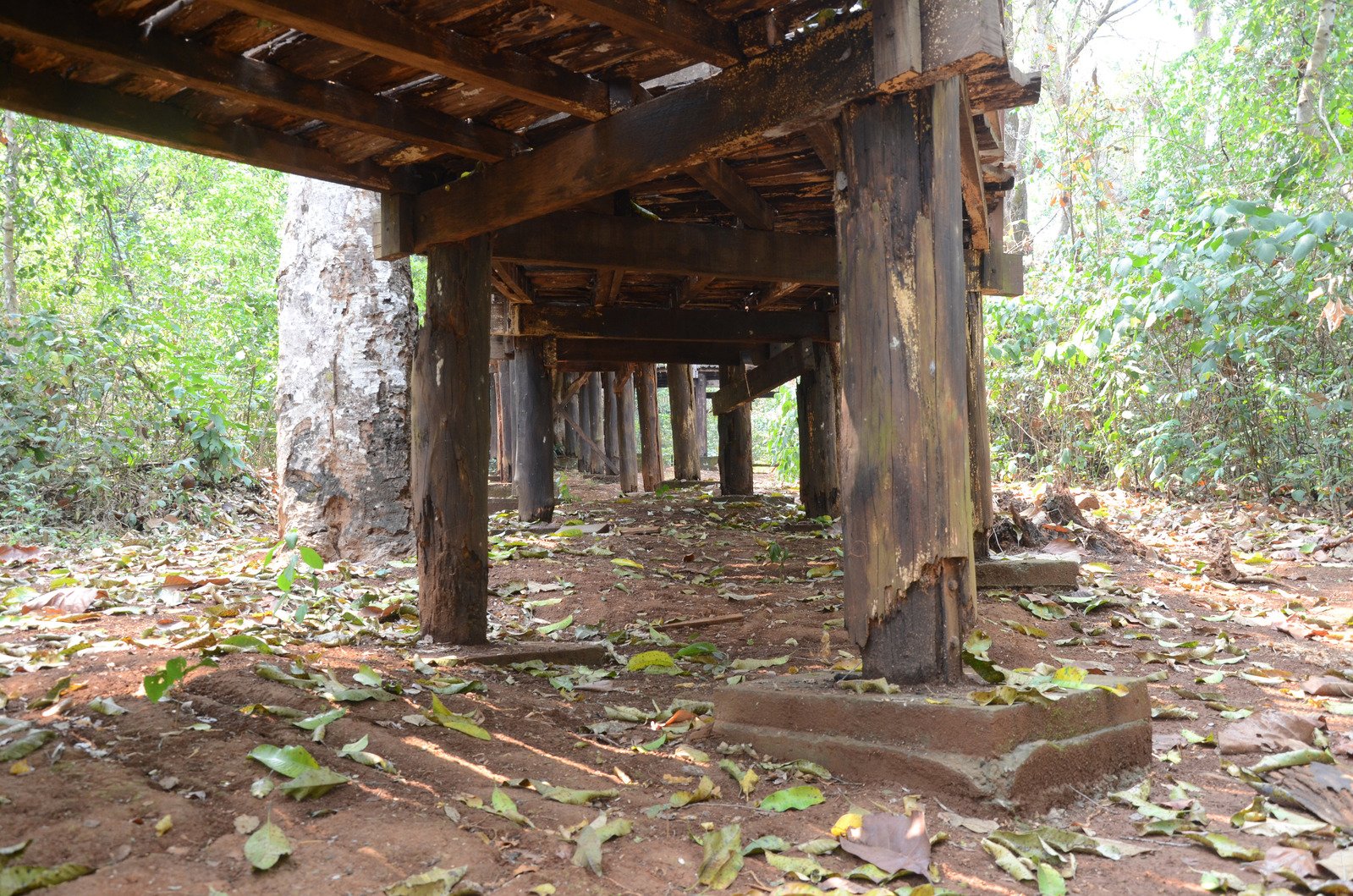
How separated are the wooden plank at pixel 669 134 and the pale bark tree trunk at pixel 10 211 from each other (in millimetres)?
6674

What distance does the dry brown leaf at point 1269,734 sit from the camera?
11.0 feet

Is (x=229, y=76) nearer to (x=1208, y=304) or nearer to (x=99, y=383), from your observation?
(x=99, y=383)

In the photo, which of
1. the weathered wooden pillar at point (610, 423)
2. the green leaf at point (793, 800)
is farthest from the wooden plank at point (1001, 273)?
the weathered wooden pillar at point (610, 423)

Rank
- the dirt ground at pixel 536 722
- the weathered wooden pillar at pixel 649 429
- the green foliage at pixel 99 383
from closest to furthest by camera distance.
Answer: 1. the dirt ground at pixel 536 722
2. the green foliage at pixel 99 383
3. the weathered wooden pillar at pixel 649 429

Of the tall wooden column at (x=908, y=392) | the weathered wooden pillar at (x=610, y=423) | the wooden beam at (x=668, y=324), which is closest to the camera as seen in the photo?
the tall wooden column at (x=908, y=392)

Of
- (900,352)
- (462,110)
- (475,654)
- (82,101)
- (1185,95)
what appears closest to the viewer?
(900,352)

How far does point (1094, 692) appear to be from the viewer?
3.23 m

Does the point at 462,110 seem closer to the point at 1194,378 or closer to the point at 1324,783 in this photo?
the point at 1324,783

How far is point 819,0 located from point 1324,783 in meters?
2.99

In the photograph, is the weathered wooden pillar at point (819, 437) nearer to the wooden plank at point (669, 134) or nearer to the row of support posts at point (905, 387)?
the wooden plank at point (669, 134)

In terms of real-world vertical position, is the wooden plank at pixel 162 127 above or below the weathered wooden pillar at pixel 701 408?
above

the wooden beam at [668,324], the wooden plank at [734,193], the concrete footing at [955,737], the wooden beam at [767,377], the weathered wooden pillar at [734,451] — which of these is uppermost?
the wooden plank at [734,193]

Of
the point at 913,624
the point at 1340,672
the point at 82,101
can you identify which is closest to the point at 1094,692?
the point at 913,624

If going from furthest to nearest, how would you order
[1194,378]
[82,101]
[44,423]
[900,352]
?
[1194,378], [44,423], [82,101], [900,352]
